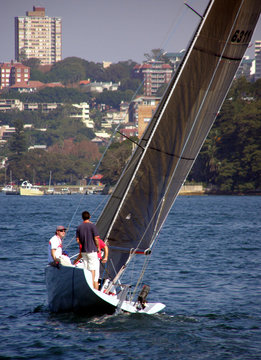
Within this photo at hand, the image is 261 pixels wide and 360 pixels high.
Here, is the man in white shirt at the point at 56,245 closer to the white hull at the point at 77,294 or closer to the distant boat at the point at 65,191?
the white hull at the point at 77,294

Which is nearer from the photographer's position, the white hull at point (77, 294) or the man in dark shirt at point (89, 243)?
the white hull at point (77, 294)

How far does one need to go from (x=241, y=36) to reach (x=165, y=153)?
8.16ft

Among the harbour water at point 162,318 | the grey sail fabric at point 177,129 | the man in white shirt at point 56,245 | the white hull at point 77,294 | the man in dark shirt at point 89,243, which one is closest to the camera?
the harbour water at point 162,318

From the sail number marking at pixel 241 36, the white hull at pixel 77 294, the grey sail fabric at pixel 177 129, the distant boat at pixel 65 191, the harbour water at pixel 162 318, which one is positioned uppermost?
the sail number marking at pixel 241 36

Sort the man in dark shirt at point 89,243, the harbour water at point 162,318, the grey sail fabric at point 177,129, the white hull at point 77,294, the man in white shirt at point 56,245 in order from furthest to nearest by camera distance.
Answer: the man in white shirt at point 56,245
the man in dark shirt at point 89,243
the white hull at point 77,294
the grey sail fabric at point 177,129
the harbour water at point 162,318

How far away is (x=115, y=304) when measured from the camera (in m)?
12.8

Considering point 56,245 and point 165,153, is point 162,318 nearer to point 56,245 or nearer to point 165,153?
point 56,245

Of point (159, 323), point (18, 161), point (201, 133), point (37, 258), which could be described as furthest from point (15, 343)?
point (18, 161)

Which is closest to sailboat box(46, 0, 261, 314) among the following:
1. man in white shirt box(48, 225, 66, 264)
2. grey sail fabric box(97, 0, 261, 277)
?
grey sail fabric box(97, 0, 261, 277)

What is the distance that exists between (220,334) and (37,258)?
14.2m

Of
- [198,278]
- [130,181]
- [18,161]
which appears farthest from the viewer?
[18,161]

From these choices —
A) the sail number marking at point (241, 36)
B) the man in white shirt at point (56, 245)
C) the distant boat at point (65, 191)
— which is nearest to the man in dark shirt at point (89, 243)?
the man in white shirt at point (56, 245)

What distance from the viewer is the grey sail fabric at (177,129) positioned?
12.2m

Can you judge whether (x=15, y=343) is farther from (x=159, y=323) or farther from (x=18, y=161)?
(x=18, y=161)
